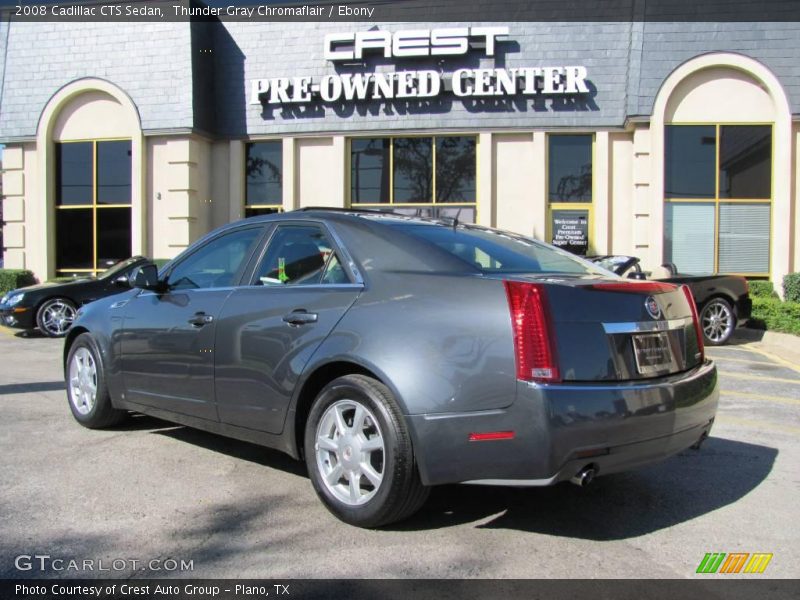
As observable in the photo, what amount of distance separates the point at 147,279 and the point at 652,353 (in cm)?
329

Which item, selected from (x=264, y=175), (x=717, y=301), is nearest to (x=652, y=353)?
(x=717, y=301)

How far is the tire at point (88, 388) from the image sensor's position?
5359 mm

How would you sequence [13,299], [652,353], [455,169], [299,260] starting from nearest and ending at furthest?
[652,353]
[299,260]
[13,299]
[455,169]

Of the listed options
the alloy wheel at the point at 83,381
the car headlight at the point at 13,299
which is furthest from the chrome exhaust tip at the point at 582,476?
the car headlight at the point at 13,299

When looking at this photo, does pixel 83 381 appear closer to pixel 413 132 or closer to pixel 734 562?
pixel 734 562

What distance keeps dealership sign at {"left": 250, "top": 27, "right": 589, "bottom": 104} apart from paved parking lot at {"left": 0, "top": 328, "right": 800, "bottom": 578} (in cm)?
1162

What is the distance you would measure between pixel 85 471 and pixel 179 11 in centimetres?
1439

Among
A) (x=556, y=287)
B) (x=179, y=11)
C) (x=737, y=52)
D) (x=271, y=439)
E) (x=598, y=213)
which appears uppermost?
(x=179, y=11)

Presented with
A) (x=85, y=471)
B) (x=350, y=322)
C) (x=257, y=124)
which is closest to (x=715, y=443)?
(x=350, y=322)

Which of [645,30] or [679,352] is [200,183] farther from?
[679,352]

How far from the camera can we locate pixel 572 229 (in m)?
16.4

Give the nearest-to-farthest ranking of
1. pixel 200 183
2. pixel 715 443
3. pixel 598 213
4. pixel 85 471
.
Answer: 1. pixel 85 471
2. pixel 715 443
3. pixel 598 213
4. pixel 200 183

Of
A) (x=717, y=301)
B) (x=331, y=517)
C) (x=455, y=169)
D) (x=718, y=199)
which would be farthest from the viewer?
(x=455, y=169)

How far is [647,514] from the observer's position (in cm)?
392
